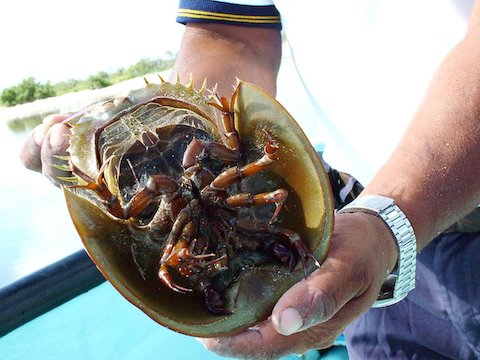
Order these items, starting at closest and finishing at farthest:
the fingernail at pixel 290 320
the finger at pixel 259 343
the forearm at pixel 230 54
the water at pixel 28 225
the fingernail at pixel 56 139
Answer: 1. the fingernail at pixel 290 320
2. the finger at pixel 259 343
3. the fingernail at pixel 56 139
4. the forearm at pixel 230 54
5. the water at pixel 28 225

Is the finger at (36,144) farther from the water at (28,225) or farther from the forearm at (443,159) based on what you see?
the forearm at (443,159)

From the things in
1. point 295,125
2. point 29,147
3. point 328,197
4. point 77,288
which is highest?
point 295,125

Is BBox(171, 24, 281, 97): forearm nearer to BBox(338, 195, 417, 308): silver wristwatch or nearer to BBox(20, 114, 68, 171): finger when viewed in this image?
BBox(20, 114, 68, 171): finger

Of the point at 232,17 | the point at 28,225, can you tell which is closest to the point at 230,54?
the point at 232,17

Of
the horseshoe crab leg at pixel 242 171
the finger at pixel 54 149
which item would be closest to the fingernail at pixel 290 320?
the horseshoe crab leg at pixel 242 171

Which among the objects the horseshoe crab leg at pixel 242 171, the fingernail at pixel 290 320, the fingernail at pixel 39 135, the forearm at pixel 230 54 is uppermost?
the forearm at pixel 230 54

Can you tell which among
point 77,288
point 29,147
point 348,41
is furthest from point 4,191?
point 348,41

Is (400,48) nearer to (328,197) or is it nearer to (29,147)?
(328,197)
